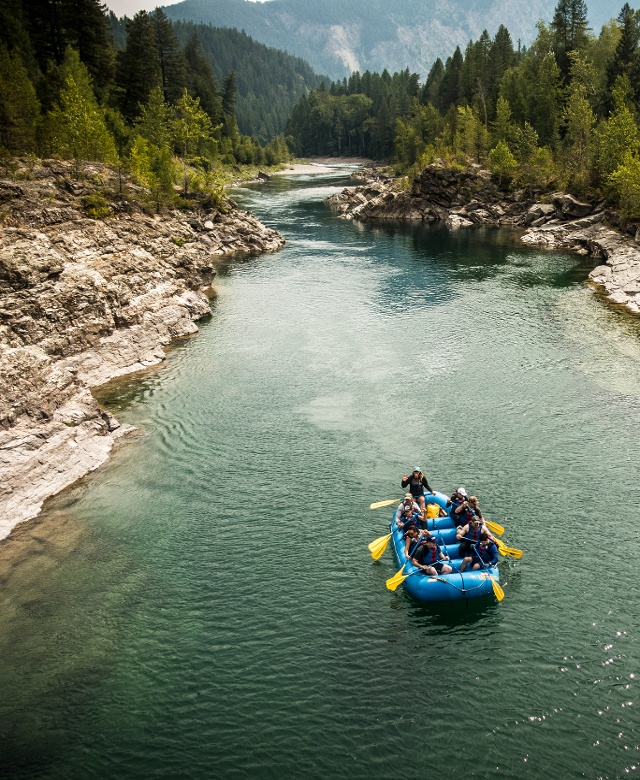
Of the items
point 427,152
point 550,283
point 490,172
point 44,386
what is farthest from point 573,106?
point 44,386

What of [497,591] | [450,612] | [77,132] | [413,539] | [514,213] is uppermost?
[77,132]

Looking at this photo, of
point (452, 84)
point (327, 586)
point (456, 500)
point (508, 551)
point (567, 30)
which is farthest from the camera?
point (452, 84)

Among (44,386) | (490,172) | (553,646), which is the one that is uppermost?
(490,172)

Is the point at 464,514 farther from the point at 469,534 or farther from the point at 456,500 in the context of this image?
the point at 469,534

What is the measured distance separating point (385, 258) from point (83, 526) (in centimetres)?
6131

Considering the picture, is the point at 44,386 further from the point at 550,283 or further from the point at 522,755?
the point at 550,283

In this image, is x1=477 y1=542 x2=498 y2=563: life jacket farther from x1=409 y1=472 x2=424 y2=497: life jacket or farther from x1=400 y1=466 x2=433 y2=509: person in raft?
x1=409 y1=472 x2=424 y2=497: life jacket

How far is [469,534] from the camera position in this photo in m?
23.4

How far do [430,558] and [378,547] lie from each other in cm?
212

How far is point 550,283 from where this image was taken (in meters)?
63.8

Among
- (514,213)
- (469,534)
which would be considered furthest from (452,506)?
(514,213)

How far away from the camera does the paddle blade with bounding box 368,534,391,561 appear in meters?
23.8

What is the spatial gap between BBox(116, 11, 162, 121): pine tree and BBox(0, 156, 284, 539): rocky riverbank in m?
44.4

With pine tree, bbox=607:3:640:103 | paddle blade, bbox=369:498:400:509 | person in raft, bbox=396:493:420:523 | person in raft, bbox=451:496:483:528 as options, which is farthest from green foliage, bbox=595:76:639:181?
person in raft, bbox=396:493:420:523
